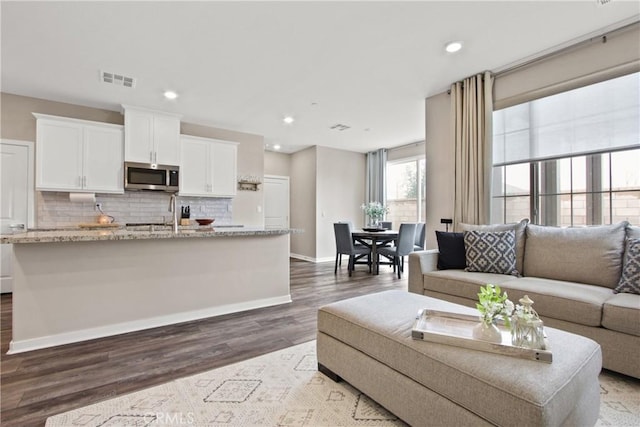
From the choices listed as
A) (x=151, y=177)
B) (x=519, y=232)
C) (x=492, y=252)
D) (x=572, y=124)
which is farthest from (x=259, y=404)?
(x=151, y=177)

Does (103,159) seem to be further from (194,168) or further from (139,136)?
(194,168)

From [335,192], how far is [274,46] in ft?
14.9

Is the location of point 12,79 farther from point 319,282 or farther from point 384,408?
point 384,408

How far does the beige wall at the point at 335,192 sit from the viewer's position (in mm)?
6969

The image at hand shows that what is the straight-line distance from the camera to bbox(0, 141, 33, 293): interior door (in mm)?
3990

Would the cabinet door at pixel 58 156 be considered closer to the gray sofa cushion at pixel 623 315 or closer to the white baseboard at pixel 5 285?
the white baseboard at pixel 5 285

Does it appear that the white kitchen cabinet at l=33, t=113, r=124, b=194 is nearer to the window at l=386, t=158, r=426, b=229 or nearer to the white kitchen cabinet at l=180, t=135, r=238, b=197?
the white kitchen cabinet at l=180, t=135, r=238, b=197

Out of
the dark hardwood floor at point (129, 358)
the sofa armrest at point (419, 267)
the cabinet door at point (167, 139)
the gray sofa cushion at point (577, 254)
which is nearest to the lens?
the dark hardwood floor at point (129, 358)

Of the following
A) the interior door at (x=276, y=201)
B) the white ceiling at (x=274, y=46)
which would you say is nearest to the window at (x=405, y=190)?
the white ceiling at (x=274, y=46)

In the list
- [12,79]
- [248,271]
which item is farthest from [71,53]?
[248,271]

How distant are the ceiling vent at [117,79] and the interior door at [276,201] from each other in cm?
382

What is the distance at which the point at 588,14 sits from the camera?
2.44m

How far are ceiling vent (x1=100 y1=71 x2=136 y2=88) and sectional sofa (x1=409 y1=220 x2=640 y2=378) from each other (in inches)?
151

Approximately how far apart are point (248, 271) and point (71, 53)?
2806 mm
